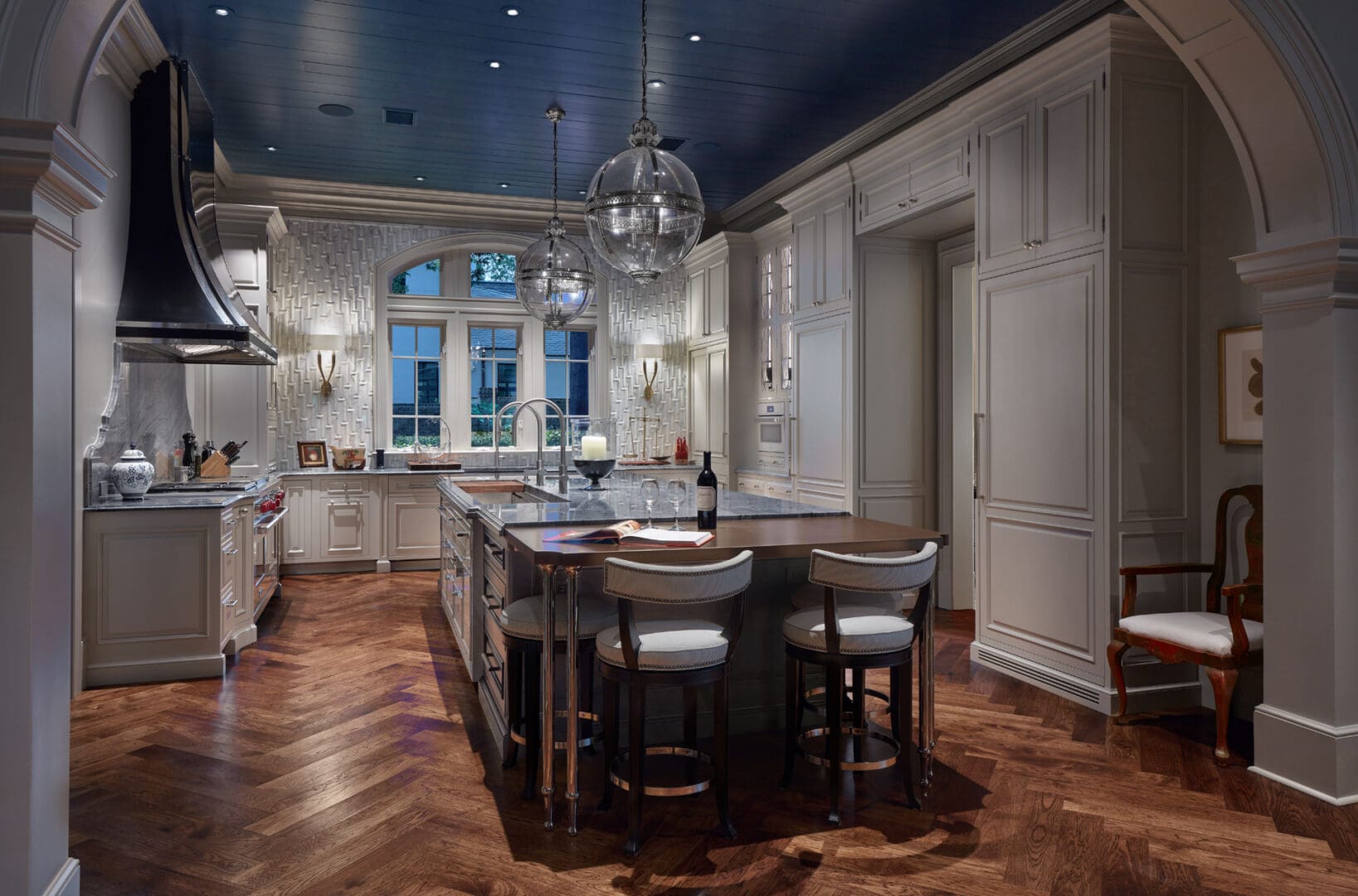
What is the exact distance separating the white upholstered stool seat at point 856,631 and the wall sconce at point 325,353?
6.09 meters

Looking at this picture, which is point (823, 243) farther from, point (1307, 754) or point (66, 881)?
point (66, 881)

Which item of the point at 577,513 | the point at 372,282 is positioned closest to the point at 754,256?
the point at 372,282

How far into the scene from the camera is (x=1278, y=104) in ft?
9.82

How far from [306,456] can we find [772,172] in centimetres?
470

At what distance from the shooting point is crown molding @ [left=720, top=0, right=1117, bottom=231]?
444cm

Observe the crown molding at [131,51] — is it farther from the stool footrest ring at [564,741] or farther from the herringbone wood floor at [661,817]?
the stool footrest ring at [564,741]

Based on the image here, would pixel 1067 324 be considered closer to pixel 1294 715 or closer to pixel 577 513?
pixel 1294 715

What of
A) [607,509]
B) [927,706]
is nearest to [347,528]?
[607,509]

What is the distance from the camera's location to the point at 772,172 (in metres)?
7.30

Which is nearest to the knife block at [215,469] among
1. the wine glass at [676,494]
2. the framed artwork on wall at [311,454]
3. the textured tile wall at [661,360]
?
the framed artwork on wall at [311,454]

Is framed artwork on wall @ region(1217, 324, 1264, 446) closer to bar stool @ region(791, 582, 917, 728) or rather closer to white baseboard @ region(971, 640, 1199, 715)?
white baseboard @ region(971, 640, 1199, 715)

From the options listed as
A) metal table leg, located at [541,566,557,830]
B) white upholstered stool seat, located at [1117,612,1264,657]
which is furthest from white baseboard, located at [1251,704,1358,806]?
metal table leg, located at [541,566,557,830]

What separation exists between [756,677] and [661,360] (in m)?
5.68

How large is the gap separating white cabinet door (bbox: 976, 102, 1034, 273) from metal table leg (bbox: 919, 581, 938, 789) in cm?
217
